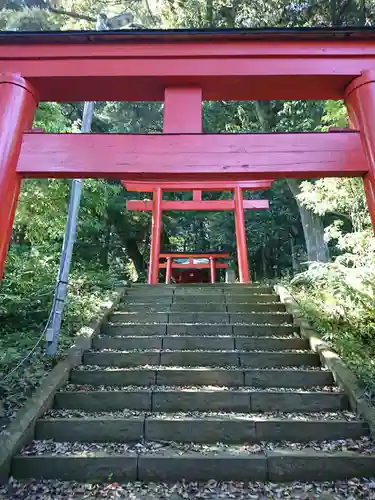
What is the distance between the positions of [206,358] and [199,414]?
90 centimetres

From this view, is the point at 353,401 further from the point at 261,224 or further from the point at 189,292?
the point at 261,224

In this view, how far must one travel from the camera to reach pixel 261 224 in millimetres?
13555

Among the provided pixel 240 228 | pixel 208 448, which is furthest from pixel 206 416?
pixel 240 228

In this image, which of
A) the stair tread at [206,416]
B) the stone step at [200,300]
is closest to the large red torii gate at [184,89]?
the stair tread at [206,416]

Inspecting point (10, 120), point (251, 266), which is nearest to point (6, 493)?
point (10, 120)

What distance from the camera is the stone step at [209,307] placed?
5.64 metres

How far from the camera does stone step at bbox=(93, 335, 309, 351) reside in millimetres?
4488

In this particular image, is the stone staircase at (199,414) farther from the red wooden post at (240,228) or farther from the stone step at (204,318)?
the red wooden post at (240,228)

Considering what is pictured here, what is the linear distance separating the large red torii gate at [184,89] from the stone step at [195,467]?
155 centimetres

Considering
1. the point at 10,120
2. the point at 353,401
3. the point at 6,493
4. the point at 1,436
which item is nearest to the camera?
the point at 10,120

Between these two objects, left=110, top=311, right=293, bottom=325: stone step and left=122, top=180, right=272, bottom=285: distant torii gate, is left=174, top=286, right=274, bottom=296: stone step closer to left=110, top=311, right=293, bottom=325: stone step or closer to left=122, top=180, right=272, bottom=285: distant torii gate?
left=110, top=311, right=293, bottom=325: stone step

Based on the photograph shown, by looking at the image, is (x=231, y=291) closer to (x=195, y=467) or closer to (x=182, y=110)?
(x=195, y=467)

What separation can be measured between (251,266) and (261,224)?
220 cm

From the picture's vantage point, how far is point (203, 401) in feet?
11.2
